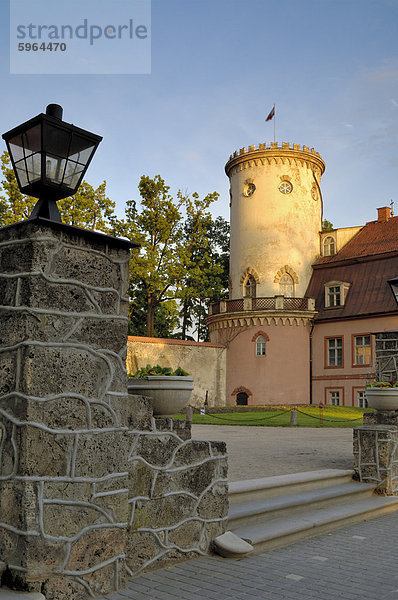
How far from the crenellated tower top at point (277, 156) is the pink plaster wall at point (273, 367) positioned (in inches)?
393

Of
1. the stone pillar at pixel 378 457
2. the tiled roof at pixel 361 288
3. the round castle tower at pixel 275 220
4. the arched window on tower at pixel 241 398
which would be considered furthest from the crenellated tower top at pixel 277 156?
the stone pillar at pixel 378 457

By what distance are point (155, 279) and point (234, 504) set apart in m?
26.6

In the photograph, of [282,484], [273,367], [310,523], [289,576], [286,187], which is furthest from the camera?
[286,187]

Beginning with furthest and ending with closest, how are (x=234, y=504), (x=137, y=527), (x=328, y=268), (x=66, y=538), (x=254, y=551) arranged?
(x=328, y=268) < (x=234, y=504) < (x=254, y=551) < (x=137, y=527) < (x=66, y=538)

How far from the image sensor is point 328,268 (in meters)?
35.8

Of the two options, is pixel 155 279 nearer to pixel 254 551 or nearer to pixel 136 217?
pixel 136 217

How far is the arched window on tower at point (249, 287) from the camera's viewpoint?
35812 mm

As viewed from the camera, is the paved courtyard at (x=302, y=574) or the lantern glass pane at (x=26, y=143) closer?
the lantern glass pane at (x=26, y=143)

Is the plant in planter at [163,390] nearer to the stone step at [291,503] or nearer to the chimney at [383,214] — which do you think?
the stone step at [291,503]

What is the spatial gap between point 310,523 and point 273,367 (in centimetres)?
2691

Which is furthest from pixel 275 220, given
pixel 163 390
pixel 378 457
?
pixel 163 390

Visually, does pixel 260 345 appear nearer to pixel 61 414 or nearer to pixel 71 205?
pixel 71 205

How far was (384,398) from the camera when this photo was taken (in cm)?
950

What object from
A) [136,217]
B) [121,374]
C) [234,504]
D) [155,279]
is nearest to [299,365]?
[155,279]
